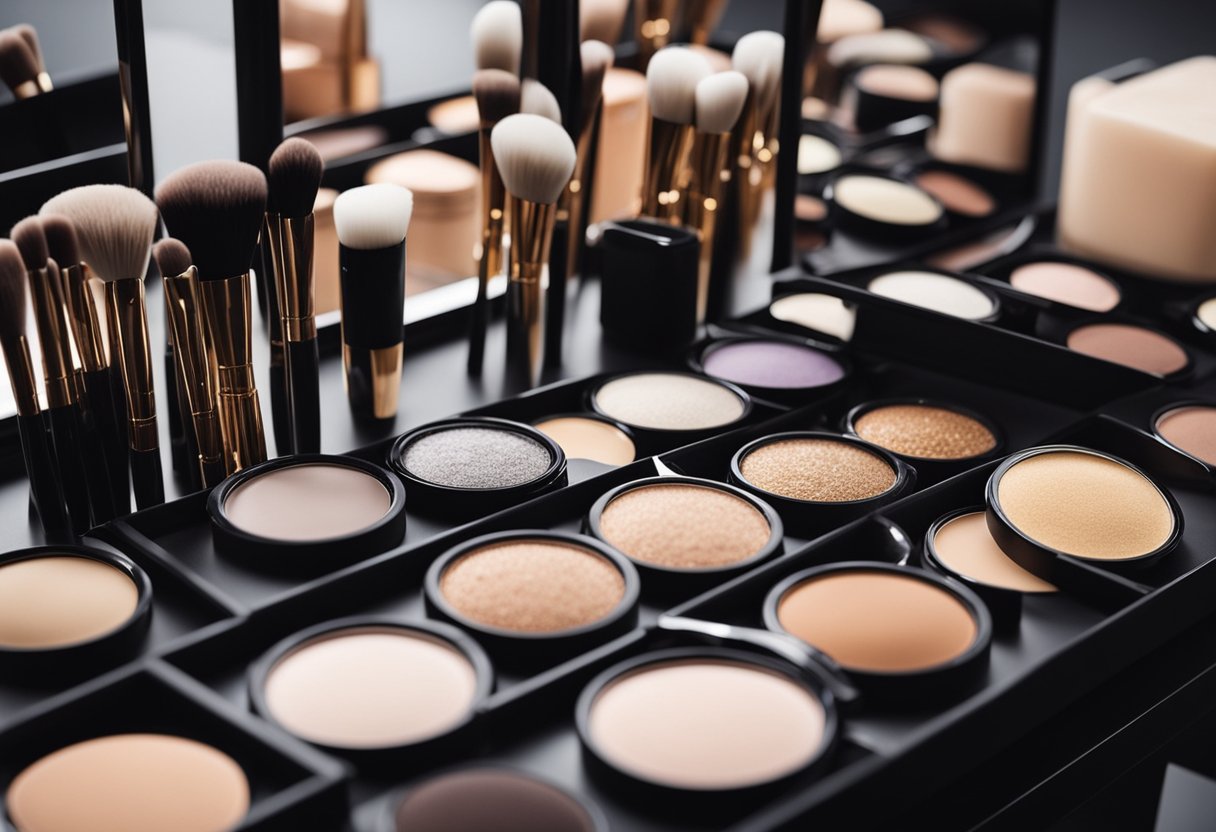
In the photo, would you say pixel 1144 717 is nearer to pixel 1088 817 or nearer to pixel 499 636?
pixel 1088 817

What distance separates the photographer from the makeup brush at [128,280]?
0.94m

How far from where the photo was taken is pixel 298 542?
99 cm

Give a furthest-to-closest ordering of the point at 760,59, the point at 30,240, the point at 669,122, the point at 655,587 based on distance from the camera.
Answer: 1. the point at 760,59
2. the point at 669,122
3. the point at 655,587
4. the point at 30,240

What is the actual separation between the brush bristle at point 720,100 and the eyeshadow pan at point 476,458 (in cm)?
39

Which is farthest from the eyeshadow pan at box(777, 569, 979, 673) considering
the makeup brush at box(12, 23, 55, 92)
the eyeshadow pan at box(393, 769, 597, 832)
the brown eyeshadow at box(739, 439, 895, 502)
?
the makeup brush at box(12, 23, 55, 92)

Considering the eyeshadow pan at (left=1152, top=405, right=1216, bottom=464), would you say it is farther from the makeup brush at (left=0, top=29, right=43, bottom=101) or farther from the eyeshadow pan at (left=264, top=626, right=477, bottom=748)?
the makeup brush at (left=0, top=29, right=43, bottom=101)

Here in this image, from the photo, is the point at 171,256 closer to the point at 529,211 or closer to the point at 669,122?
the point at 529,211

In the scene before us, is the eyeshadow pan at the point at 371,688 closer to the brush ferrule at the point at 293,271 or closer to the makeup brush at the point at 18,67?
the brush ferrule at the point at 293,271

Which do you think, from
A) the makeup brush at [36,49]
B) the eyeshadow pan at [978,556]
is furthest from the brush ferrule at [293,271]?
the eyeshadow pan at [978,556]

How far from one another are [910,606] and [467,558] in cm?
32

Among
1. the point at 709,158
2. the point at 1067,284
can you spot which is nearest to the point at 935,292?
the point at 1067,284

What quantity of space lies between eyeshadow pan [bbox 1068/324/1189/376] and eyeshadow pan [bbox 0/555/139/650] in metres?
0.93

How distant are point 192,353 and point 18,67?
0.38m

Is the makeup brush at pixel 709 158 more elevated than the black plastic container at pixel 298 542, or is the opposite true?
the makeup brush at pixel 709 158
